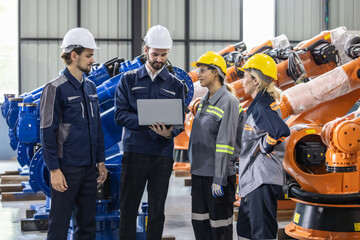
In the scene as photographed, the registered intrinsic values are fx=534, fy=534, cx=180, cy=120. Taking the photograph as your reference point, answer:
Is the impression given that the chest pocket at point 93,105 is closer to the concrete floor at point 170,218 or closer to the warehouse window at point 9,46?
the concrete floor at point 170,218

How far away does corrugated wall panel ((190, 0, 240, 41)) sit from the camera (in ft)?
48.6

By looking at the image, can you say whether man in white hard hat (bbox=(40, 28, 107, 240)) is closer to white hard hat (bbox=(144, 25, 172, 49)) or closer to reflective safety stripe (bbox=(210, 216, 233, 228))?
white hard hat (bbox=(144, 25, 172, 49))

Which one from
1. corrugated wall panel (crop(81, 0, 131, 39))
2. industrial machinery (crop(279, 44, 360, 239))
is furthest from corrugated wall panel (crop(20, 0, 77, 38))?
industrial machinery (crop(279, 44, 360, 239))

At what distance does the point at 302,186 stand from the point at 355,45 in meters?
1.96

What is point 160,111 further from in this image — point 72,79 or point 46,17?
point 46,17

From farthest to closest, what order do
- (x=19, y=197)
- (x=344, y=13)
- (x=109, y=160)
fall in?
(x=344, y=13) < (x=19, y=197) < (x=109, y=160)

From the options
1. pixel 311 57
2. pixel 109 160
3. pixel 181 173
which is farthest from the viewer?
pixel 181 173

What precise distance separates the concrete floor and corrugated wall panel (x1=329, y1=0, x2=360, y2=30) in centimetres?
845

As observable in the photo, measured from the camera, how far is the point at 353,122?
435cm

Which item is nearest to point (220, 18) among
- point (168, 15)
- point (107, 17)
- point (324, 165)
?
point (168, 15)

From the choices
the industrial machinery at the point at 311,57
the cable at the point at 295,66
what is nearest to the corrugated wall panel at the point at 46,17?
the industrial machinery at the point at 311,57

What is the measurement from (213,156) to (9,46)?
11921mm

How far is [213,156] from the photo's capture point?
383cm

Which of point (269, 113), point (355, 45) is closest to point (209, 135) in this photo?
point (269, 113)
